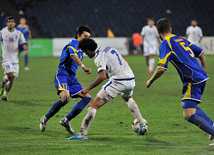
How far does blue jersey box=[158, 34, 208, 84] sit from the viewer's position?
5.84m

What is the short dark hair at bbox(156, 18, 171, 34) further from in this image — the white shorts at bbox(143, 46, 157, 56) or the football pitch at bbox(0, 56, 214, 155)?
the white shorts at bbox(143, 46, 157, 56)

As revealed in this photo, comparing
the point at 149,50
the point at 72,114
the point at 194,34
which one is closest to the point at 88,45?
the point at 72,114

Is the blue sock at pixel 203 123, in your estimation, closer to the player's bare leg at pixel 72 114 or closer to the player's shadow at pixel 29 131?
the player's bare leg at pixel 72 114

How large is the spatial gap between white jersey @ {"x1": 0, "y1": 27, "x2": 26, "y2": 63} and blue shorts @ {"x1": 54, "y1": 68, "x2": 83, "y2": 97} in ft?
14.6

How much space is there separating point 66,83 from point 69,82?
0.46 feet

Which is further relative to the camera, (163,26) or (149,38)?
(149,38)

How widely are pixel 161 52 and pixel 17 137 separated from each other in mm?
2708

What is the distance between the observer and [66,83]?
7348 mm

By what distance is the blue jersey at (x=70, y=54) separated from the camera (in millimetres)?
7129

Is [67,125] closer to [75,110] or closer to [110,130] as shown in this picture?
[75,110]

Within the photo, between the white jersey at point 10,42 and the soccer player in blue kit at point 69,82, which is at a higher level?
the white jersey at point 10,42

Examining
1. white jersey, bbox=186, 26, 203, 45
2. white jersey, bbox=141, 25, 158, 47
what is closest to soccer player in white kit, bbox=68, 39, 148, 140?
white jersey, bbox=141, 25, 158, 47

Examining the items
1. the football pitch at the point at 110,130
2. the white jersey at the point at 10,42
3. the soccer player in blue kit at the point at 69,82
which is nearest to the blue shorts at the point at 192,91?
the football pitch at the point at 110,130

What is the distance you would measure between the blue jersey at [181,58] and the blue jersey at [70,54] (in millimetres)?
1779
